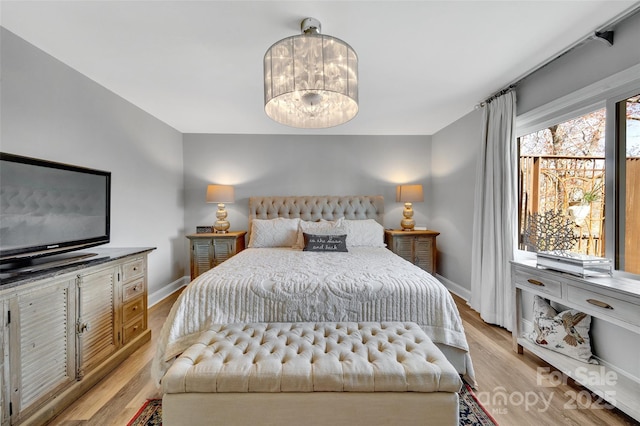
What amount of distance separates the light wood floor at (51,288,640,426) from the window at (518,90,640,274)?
93 centimetres

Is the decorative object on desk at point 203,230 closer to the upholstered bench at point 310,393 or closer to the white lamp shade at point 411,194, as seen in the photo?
the upholstered bench at point 310,393

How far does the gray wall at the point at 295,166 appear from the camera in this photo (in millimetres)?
4000

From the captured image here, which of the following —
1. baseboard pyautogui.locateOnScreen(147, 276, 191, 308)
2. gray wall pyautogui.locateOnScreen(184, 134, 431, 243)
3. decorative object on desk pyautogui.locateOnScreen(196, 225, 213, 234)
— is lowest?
baseboard pyautogui.locateOnScreen(147, 276, 191, 308)

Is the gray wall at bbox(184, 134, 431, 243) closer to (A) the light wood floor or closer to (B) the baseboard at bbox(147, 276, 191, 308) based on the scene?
(B) the baseboard at bbox(147, 276, 191, 308)

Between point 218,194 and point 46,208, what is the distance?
79.3 inches

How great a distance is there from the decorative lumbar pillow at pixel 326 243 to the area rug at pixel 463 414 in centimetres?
167

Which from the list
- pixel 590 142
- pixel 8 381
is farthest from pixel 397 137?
pixel 8 381

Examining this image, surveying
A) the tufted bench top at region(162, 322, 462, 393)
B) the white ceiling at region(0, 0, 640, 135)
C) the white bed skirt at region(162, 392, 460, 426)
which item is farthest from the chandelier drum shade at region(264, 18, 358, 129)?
the white bed skirt at region(162, 392, 460, 426)

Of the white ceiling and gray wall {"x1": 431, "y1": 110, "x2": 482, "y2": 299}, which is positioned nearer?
the white ceiling

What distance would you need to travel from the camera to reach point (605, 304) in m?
1.50

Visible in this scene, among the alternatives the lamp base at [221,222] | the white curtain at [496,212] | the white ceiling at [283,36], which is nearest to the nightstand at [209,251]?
the lamp base at [221,222]

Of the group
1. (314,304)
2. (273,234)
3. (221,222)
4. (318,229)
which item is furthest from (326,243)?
(221,222)

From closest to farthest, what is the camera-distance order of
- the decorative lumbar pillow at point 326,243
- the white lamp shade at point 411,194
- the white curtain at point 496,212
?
1. the white curtain at point 496,212
2. the decorative lumbar pillow at point 326,243
3. the white lamp shade at point 411,194

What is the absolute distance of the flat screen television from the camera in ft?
4.87
